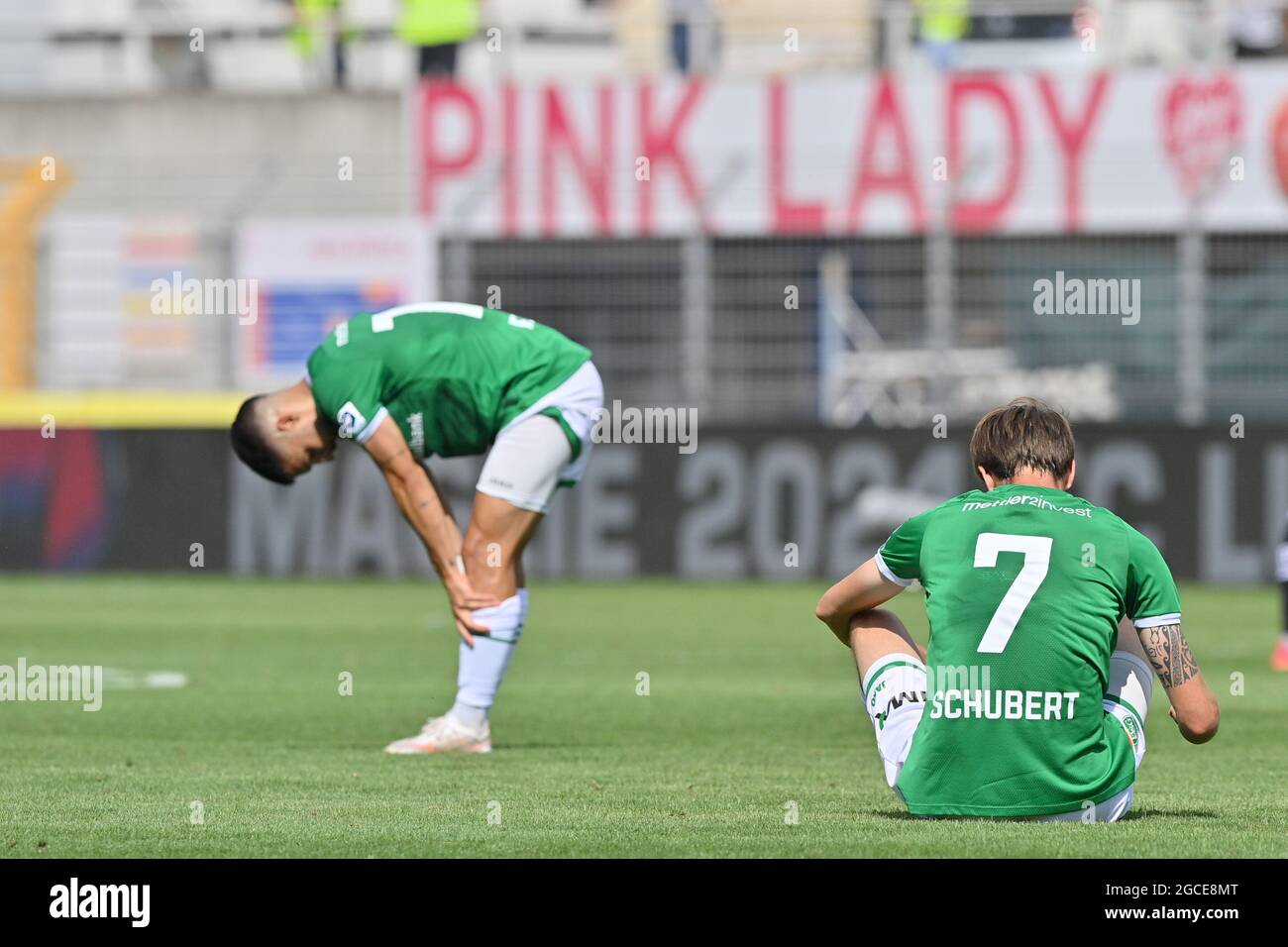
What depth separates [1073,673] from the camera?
6.26 meters

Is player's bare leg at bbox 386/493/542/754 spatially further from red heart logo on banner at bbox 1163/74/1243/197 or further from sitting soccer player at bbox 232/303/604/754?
red heart logo on banner at bbox 1163/74/1243/197

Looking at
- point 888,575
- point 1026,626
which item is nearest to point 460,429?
point 888,575

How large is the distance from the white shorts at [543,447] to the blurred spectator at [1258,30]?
A: 15469 millimetres

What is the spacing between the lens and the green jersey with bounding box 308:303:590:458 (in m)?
9.12

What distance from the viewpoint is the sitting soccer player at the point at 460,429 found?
359 inches

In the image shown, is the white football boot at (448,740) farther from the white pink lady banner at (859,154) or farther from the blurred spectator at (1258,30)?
the blurred spectator at (1258,30)

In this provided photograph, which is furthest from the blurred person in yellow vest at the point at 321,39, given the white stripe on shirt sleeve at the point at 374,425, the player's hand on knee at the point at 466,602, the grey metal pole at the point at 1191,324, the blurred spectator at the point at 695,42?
the player's hand on knee at the point at 466,602

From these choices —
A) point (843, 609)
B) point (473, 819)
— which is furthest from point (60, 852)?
point (843, 609)

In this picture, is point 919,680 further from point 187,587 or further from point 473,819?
point 187,587

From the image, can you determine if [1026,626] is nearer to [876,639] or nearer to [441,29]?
[876,639]

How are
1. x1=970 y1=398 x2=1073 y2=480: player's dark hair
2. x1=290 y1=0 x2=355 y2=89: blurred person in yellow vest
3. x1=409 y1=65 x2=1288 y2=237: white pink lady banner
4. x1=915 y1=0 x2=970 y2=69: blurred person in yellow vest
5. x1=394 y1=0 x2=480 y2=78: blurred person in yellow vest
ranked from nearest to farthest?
x1=970 y1=398 x2=1073 y2=480: player's dark hair, x1=409 y1=65 x2=1288 y2=237: white pink lady banner, x1=915 y1=0 x2=970 y2=69: blurred person in yellow vest, x1=394 y1=0 x2=480 y2=78: blurred person in yellow vest, x1=290 y1=0 x2=355 y2=89: blurred person in yellow vest

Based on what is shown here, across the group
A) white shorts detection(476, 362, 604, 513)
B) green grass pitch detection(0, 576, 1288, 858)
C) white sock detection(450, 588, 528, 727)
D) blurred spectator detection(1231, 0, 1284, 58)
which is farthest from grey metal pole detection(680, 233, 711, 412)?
white sock detection(450, 588, 528, 727)

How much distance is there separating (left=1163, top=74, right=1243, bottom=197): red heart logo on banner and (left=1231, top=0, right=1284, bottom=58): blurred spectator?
646 mm
